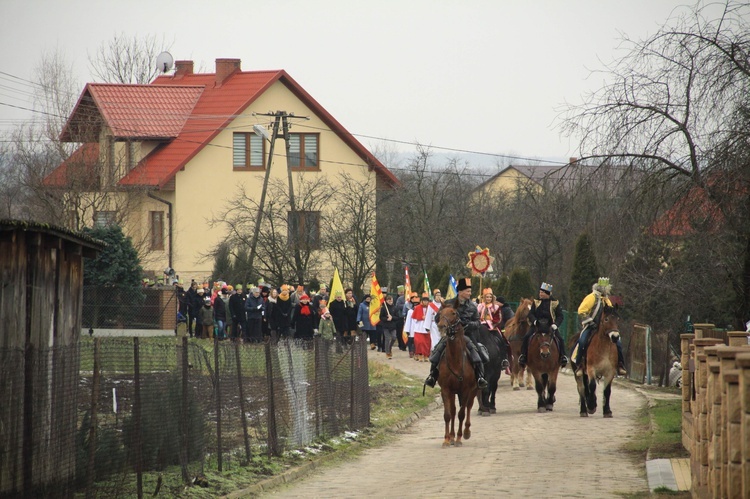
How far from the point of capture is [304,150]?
196ft

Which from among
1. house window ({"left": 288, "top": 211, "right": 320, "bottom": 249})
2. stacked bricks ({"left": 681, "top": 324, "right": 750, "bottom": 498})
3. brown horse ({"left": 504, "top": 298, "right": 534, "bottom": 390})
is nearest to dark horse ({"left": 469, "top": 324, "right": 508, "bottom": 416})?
brown horse ({"left": 504, "top": 298, "right": 534, "bottom": 390})

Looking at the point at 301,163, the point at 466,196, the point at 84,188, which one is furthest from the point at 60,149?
the point at 466,196

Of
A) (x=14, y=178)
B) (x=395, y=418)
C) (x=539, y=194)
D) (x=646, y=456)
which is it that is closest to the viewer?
(x=646, y=456)

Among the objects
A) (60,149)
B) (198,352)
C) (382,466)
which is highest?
(60,149)

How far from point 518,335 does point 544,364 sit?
265 cm

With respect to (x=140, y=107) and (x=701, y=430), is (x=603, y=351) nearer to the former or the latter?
(x=701, y=430)

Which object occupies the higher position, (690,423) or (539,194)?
(539,194)

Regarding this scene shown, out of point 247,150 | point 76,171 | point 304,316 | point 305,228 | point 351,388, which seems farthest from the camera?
point 247,150

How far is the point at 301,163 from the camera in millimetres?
59625

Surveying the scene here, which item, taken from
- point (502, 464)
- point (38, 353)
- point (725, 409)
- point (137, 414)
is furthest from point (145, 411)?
point (725, 409)

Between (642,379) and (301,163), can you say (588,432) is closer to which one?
(642,379)

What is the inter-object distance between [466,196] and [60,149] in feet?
100

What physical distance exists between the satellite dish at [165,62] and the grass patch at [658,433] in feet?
158

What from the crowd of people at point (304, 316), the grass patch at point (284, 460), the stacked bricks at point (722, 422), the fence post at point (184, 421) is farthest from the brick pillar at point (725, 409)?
the crowd of people at point (304, 316)
